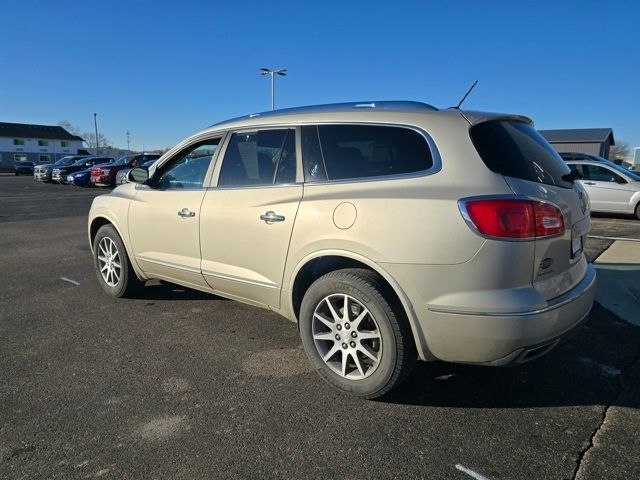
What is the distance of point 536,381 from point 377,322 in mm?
1277

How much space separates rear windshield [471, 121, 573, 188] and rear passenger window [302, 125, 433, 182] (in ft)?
1.07

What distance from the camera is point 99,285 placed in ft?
18.5

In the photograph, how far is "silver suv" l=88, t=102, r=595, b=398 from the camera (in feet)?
8.42

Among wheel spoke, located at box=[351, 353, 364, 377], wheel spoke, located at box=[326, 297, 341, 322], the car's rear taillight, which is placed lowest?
wheel spoke, located at box=[351, 353, 364, 377]

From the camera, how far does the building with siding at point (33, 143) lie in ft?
274

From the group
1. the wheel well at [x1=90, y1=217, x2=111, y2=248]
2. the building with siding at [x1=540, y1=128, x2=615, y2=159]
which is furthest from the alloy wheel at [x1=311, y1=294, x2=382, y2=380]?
the building with siding at [x1=540, y1=128, x2=615, y2=159]

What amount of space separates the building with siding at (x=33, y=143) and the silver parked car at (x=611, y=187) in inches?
3540

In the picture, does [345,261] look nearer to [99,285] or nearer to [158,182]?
[158,182]

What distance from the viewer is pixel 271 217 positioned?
11.2ft

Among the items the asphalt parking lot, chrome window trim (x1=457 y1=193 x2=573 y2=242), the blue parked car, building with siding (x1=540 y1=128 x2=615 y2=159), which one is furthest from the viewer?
building with siding (x1=540 y1=128 x2=615 y2=159)

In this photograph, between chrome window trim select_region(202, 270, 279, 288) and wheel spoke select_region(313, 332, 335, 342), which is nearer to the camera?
wheel spoke select_region(313, 332, 335, 342)

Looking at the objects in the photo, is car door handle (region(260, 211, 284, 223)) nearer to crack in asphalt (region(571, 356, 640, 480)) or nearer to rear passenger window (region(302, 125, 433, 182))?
rear passenger window (region(302, 125, 433, 182))

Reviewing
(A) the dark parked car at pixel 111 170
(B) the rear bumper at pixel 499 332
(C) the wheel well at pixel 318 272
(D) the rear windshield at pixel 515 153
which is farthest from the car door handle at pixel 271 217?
(A) the dark parked car at pixel 111 170

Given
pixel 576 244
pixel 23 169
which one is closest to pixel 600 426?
pixel 576 244
